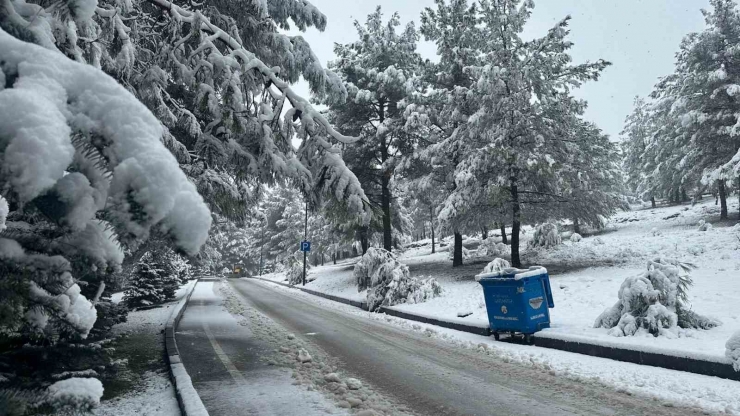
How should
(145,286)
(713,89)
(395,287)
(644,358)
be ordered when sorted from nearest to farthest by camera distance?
1. (644,358)
2. (395,287)
3. (145,286)
4. (713,89)

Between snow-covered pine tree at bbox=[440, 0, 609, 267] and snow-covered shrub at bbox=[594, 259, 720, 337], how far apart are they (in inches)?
282

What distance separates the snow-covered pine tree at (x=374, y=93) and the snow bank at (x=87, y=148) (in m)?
19.5

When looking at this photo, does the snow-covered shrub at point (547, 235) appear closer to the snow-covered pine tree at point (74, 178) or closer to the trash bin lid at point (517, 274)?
the trash bin lid at point (517, 274)

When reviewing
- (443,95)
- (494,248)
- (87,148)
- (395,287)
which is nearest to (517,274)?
(395,287)

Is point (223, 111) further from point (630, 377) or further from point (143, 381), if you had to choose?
point (630, 377)

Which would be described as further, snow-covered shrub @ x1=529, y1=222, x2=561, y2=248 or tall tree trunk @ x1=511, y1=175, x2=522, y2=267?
snow-covered shrub @ x1=529, y1=222, x2=561, y2=248

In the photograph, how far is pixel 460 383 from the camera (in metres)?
5.49

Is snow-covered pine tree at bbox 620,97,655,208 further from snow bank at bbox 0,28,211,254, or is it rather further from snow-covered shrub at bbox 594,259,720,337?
snow bank at bbox 0,28,211,254

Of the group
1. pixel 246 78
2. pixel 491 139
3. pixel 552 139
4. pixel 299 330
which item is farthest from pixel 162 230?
pixel 552 139

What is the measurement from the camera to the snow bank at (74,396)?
1.69 m

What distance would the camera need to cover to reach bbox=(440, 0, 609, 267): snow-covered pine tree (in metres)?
15.2

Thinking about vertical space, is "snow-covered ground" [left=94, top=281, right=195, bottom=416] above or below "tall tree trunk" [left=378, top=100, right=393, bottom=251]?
below

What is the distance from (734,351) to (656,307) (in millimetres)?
2072

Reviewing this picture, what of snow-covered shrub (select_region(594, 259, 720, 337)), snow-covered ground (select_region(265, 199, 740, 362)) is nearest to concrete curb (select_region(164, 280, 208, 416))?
snow-covered ground (select_region(265, 199, 740, 362))
